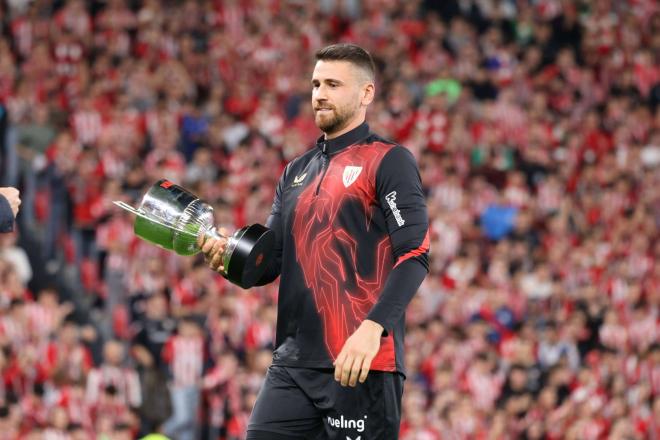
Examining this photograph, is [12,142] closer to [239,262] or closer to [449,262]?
[449,262]

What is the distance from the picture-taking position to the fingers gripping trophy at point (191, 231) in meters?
4.88

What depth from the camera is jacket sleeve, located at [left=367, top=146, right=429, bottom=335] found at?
4480 mm

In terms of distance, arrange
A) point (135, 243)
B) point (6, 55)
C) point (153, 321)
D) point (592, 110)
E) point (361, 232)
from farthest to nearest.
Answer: point (592, 110), point (6, 55), point (135, 243), point (153, 321), point (361, 232)

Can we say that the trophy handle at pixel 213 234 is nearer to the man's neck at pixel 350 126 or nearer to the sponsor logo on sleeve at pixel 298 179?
the sponsor logo on sleeve at pixel 298 179

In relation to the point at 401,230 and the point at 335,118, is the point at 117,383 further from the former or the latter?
the point at 401,230

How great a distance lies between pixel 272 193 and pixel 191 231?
10.9m

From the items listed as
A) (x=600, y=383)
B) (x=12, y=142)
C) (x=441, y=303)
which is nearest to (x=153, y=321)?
(x=12, y=142)

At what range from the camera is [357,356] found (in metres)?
4.31

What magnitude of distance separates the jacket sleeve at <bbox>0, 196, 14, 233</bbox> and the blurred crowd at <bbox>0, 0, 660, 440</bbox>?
6518 mm

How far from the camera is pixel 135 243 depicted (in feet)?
47.7

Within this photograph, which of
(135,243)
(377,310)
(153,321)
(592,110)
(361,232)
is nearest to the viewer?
(377,310)

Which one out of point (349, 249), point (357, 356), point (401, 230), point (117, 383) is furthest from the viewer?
point (117, 383)

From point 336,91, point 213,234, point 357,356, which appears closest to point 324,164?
point 336,91

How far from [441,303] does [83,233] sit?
14.2 ft
